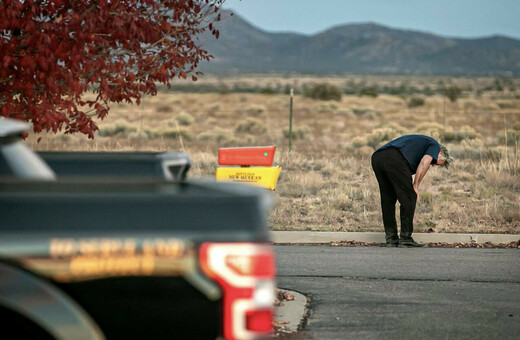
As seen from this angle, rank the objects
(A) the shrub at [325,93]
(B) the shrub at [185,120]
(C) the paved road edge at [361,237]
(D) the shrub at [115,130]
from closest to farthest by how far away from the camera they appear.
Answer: (C) the paved road edge at [361,237] → (D) the shrub at [115,130] → (B) the shrub at [185,120] → (A) the shrub at [325,93]

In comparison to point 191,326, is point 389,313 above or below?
below

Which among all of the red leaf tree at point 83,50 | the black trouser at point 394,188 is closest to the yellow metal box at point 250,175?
the red leaf tree at point 83,50

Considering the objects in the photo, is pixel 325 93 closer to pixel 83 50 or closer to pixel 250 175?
pixel 250 175

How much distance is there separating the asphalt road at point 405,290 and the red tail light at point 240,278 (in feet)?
12.1

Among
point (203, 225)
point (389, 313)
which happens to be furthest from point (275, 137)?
point (203, 225)

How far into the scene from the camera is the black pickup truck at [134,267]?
11.0 feet

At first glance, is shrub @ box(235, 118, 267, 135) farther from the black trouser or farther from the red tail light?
the red tail light

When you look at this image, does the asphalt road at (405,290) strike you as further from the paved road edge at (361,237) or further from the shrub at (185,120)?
the shrub at (185,120)

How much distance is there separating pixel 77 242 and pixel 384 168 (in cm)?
912

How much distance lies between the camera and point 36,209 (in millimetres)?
3432

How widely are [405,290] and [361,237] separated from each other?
149 inches

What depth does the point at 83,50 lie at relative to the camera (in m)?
8.93

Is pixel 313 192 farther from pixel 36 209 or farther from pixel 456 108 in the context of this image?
pixel 456 108

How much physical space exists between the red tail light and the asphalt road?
3.70 m
